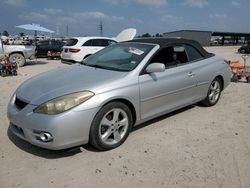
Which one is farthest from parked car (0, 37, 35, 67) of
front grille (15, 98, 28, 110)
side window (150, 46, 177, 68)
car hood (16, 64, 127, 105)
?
side window (150, 46, 177, 68)

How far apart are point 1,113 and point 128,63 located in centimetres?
285

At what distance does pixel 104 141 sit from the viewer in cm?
366

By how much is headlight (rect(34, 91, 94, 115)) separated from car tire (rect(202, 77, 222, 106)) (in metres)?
3.10

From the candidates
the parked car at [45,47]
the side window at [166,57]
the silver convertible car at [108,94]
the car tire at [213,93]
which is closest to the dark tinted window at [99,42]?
the parked car at [45,47]

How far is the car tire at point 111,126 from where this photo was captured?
11.5ft

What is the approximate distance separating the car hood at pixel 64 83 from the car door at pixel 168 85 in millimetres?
486

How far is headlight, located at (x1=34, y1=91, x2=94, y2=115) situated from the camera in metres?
3.31

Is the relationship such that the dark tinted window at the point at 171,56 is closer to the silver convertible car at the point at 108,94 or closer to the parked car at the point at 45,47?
the silver convertible car at the point at 108,94

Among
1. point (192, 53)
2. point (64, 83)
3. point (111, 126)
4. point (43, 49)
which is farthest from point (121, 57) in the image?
point (43, 49)

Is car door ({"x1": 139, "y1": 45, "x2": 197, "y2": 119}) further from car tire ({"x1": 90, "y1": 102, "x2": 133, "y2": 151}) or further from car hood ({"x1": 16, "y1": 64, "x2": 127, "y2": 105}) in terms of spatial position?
car hood ({"x1": 16, "y1": 64, "x2": 127, "y2": 105})

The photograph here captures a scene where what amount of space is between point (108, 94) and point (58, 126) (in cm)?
77

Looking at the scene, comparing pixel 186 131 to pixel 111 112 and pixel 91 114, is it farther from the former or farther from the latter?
pixel 91 114

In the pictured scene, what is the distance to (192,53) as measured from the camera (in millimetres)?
5277

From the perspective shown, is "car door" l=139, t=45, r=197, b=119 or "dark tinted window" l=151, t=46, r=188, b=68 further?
"dark tinted window" l=151, t=46, r=188, b=68
